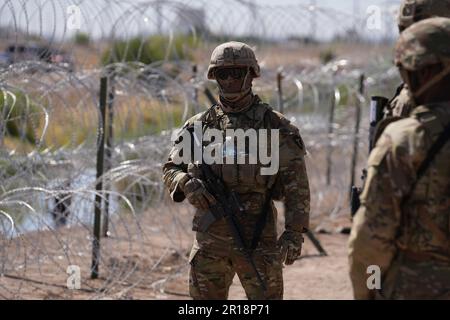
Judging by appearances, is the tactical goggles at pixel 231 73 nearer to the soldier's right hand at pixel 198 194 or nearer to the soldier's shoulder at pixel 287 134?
the soldier's shoulder at pixel 287 134

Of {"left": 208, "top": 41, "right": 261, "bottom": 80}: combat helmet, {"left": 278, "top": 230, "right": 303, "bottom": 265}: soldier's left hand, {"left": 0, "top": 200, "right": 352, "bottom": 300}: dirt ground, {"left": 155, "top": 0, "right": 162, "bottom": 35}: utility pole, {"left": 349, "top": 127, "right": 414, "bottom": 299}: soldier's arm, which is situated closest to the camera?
{"left": 349, "top": 127, "right": 414, "bottom": 299}: soldier's arm

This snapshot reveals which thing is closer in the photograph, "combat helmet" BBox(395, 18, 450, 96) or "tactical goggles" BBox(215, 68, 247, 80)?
"combat helmet" BBox(395, 18, 450, 96)

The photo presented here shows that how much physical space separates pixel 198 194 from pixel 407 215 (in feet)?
4.94

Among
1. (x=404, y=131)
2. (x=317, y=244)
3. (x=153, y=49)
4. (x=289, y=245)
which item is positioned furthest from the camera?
(x=153, y=49)

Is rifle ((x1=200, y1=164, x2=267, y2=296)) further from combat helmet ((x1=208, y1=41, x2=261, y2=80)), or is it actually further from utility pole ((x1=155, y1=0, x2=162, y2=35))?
utility pole ((x1=155, y1=0, x2=162, y2=35))

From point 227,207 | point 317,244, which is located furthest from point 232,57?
point 317,244

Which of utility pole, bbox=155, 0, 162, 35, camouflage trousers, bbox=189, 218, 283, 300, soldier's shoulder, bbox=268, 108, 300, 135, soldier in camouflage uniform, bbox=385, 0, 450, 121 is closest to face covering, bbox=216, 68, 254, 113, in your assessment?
soldier's shoulder, bbox=268, 108, 300, 135

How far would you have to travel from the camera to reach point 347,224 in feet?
36.5

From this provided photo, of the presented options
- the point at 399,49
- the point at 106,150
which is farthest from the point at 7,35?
the point at 399,49

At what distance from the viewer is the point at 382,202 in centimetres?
330

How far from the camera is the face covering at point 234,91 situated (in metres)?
4.74

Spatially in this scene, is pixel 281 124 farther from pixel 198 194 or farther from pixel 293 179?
pixel 198 194

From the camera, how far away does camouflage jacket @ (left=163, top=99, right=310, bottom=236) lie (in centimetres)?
469

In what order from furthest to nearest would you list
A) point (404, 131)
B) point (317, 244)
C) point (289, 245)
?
point (317, 244), point (289, 245), point (404, 131)
